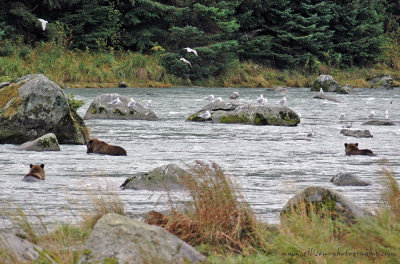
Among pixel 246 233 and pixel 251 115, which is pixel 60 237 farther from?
pixel 251 115

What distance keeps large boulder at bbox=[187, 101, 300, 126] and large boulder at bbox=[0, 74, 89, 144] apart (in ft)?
19.4

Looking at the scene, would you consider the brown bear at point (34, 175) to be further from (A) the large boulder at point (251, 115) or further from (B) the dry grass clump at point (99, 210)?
(A) the large boulder at point (251, 115)

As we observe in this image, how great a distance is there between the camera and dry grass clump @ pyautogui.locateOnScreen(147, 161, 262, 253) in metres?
5.72

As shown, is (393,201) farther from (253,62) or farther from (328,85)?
(253,62)

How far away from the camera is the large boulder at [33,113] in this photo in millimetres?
13164

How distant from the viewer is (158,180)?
27.9 ft

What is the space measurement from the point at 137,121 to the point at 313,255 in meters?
14.4

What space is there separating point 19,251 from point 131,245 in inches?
34.9

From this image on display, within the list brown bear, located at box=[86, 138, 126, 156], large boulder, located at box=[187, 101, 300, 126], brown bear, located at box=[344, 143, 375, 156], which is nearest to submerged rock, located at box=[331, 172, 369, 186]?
brown bear, located at box=[344, 143, 375, 156]

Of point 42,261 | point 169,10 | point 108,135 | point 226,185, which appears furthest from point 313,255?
point 169,10

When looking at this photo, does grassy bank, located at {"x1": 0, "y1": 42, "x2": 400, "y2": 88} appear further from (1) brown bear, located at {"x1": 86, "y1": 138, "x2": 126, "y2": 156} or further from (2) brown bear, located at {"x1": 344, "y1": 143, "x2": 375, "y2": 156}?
(2) brown bear, located at {"x1": 344, "y1": 143, "x2": 375, "y2": 156}

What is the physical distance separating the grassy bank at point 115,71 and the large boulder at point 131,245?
28118 mm

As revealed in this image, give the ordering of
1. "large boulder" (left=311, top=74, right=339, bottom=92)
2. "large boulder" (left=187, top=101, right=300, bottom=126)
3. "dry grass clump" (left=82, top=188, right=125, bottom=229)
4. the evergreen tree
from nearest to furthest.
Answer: "dry grass clump" (left=82, top=188, right=125, bottom=229)
"large boulder" (left=187, top=101, right=300, bottom=126)
"large boulder" (left=311, top=74, right=339, bottom=92)
the evergreen tree

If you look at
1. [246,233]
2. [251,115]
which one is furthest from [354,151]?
[246,233]
